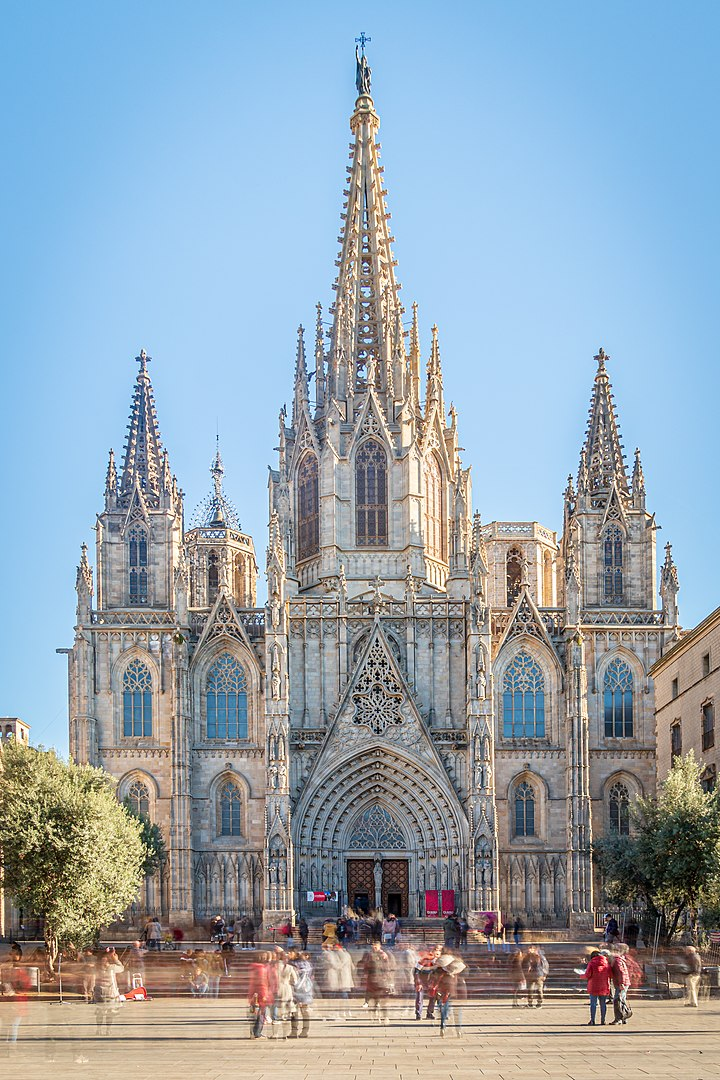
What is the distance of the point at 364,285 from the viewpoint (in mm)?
82625

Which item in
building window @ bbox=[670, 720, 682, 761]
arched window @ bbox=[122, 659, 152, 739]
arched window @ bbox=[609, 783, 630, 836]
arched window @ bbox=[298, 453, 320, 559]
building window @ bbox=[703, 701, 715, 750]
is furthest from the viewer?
arched window @ bbox=[298, 453, 320, 559]

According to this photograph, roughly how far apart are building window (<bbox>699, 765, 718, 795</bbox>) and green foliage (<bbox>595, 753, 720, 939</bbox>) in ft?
15.3

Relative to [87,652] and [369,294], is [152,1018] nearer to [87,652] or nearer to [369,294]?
[87,652]

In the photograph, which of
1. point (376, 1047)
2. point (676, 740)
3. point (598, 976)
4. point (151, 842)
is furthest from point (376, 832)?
point (376, 1047)

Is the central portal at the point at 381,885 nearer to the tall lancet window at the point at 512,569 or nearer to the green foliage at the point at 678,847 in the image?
the green foliage at the point at 678,847

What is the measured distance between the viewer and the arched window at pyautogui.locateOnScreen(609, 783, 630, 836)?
2889 inches

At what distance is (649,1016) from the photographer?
41.0 m

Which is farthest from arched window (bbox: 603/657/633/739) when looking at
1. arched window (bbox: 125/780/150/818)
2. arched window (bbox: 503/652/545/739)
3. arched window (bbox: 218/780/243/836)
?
arched window (bbox: 125/780/150/818)

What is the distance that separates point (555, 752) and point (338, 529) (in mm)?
15123

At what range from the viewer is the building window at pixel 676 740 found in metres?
69.8

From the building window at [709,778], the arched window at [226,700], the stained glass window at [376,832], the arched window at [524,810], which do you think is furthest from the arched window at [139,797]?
the building window at [709,778]

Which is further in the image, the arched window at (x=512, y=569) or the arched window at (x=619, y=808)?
the arched window at (x=512, y=569)

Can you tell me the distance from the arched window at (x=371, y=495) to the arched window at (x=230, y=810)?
1376 centimetres

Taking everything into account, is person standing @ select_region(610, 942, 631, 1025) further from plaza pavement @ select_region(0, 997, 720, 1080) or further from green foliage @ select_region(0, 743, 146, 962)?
green foliage @ select_region(0, 743, 146, 962)
